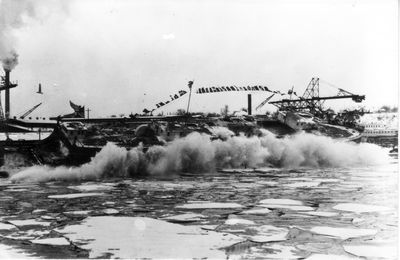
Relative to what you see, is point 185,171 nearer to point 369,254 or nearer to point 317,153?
point 317,153

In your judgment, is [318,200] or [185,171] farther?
[185,171]

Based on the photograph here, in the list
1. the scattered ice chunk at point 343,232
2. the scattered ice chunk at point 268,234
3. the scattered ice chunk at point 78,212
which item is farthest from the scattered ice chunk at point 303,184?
the scattered ice chunk at point 78,212

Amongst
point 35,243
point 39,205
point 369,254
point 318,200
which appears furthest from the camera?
point 318,200

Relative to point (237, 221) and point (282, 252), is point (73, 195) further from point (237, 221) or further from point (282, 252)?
point (282, 252)

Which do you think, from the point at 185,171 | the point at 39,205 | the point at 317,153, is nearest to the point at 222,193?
the point at 39,205

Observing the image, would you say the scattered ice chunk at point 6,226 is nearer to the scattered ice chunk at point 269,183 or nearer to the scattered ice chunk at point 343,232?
the scattered ice chunk at point 343,232

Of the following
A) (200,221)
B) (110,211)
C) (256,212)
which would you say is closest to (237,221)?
(200,221)

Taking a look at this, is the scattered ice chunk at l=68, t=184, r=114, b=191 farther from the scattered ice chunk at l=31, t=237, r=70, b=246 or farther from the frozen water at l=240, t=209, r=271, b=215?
the scattered ice chunk at l=31, t=237, r=70, b=246
